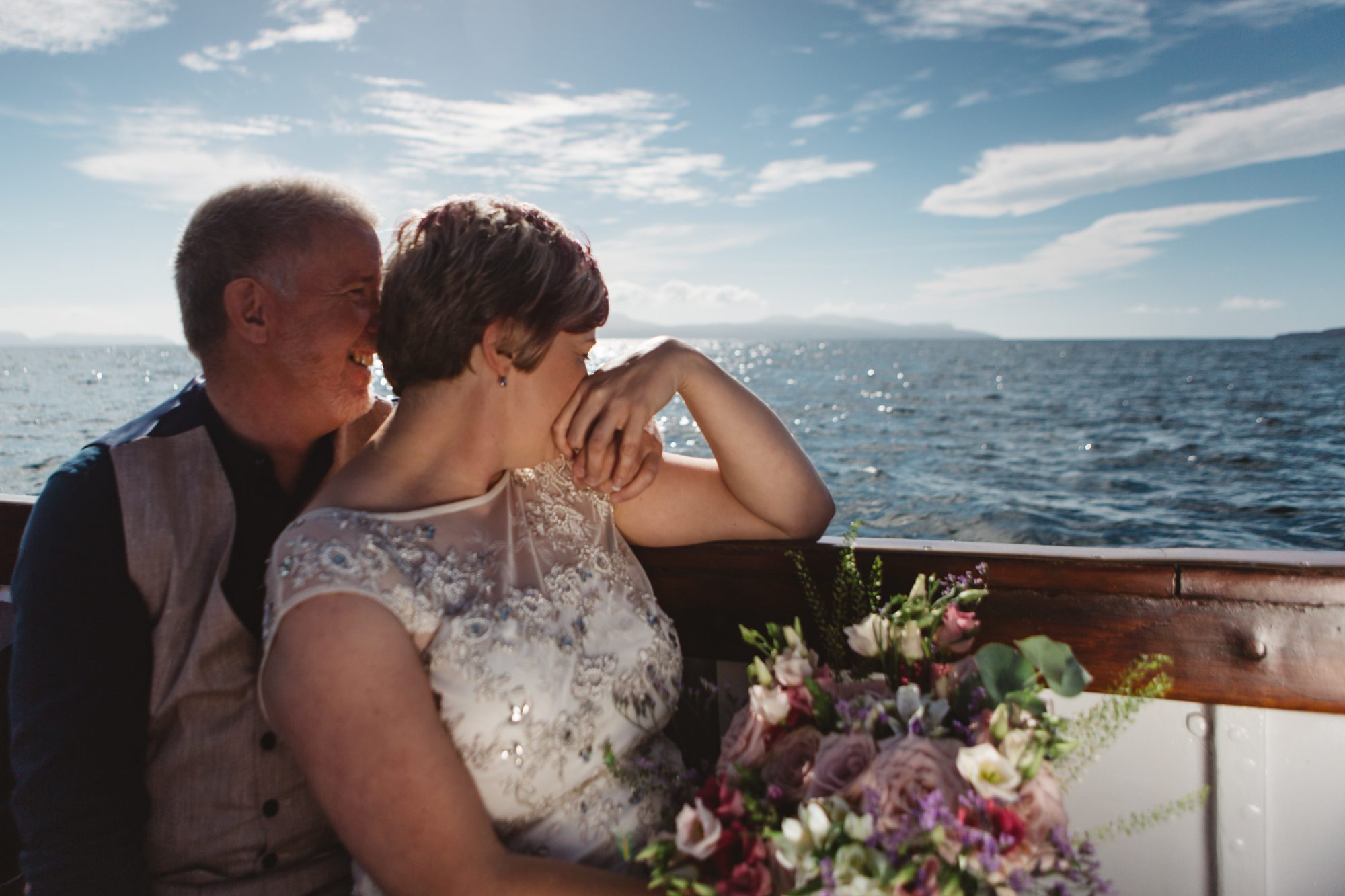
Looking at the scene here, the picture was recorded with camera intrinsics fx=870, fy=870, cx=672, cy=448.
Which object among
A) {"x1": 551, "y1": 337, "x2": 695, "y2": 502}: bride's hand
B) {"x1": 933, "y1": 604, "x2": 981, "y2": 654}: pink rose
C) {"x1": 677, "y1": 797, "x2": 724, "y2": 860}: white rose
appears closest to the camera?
{"x1": 677, "y1": 797, "x2": 724, "y2": 860}: white rose

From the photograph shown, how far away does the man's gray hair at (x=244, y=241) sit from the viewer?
5.36 feet

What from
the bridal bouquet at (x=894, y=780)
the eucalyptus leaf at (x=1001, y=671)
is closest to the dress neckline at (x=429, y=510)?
the bridal bouquet at (x=894, y=780)

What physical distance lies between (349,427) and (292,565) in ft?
2.29

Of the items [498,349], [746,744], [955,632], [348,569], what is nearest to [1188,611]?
[955,632]

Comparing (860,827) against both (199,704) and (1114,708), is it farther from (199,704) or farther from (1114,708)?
(199,704)

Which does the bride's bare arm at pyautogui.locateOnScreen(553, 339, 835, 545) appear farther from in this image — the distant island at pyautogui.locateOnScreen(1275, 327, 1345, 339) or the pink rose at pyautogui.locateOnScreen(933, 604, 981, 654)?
the distant island at pyautogui.locateOnScreen(1275, 327, 1345, 339)

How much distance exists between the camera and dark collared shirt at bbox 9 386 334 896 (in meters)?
1.36

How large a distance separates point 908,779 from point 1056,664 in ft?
0.78

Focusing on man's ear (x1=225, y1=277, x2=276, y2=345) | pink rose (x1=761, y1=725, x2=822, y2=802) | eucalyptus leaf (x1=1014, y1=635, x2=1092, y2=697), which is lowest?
pink rose (x1=761, y1=725, x2=822, y2=802)

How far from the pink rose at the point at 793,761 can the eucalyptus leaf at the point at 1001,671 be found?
0.77ft

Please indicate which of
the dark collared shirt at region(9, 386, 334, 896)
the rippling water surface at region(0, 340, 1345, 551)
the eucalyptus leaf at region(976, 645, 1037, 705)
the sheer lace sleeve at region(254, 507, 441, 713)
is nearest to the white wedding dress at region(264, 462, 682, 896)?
the sheer lace sleeve at region(254, 507, 441, 713)

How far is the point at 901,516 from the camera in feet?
39.0

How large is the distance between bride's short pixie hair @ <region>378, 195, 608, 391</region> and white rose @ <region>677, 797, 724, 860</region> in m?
0.77

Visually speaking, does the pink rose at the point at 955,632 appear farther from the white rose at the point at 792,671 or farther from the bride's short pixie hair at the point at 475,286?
the bride's short pixie hair at the point at 475,286
